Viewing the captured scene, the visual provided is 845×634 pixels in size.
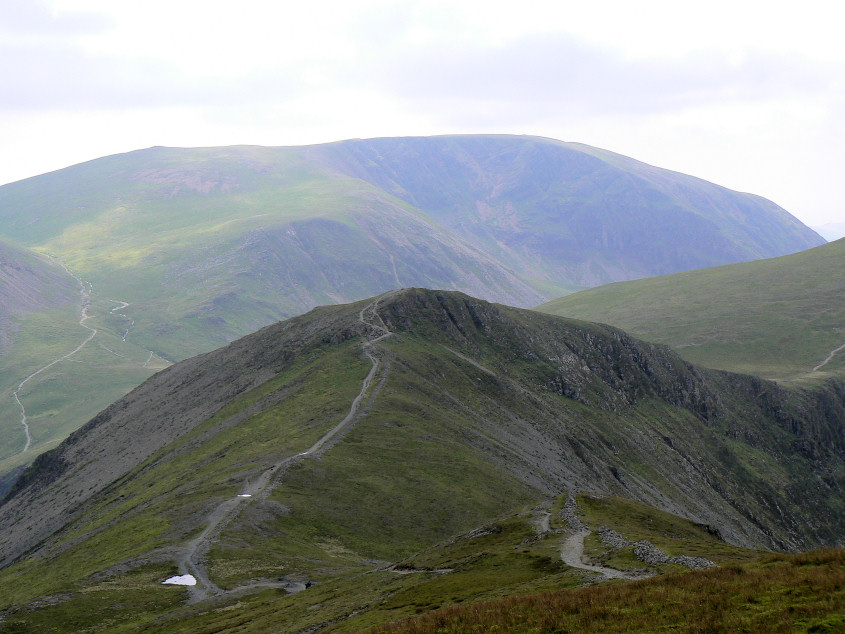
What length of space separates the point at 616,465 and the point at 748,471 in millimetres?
54370

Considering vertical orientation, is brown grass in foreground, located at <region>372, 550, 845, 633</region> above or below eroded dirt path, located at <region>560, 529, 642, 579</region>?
above

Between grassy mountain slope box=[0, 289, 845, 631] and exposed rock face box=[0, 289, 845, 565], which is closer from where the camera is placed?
grassy mountain slope box=[0, 289, 845, 631]

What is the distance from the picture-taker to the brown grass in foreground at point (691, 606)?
28.2 meters

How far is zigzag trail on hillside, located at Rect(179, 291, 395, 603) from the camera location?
6875cm

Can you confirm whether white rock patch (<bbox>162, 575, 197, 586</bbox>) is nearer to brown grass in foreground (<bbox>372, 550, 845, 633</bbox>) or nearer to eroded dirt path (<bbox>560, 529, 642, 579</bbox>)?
eroded dirt path (<bbox>560, 529, 642, 579</bbox>)

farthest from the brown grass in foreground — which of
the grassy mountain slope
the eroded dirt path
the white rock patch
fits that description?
the white rock patch

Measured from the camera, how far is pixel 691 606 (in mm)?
31188

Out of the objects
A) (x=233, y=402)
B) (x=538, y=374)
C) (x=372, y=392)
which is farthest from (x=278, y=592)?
(x=538, y=374)

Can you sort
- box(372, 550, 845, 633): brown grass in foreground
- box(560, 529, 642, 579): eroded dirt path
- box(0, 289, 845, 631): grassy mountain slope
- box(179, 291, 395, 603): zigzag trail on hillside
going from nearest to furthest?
box(372, 550, 845, 633): brown grass in foreground, box(560, 529, 642, 579): eroded dirt path, box(0, 289, 845, 631): grassy mountain slope, box(179, 291, 395, 603): zigzag trail on hillside

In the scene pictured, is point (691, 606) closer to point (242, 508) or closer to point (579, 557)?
point (579, 557)

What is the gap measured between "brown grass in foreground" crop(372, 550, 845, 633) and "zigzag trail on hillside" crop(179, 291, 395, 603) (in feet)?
115

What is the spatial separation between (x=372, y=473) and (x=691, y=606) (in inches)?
2900

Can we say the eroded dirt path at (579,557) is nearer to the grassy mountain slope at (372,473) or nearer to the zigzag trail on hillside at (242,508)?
the grassy mountain slope at (372,473)

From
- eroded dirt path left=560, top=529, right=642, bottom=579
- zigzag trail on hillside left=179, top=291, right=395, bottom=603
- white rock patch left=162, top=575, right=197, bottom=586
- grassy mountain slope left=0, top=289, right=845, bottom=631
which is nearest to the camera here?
eroded dirt path left=560, top=529, right=642, bottom=579
